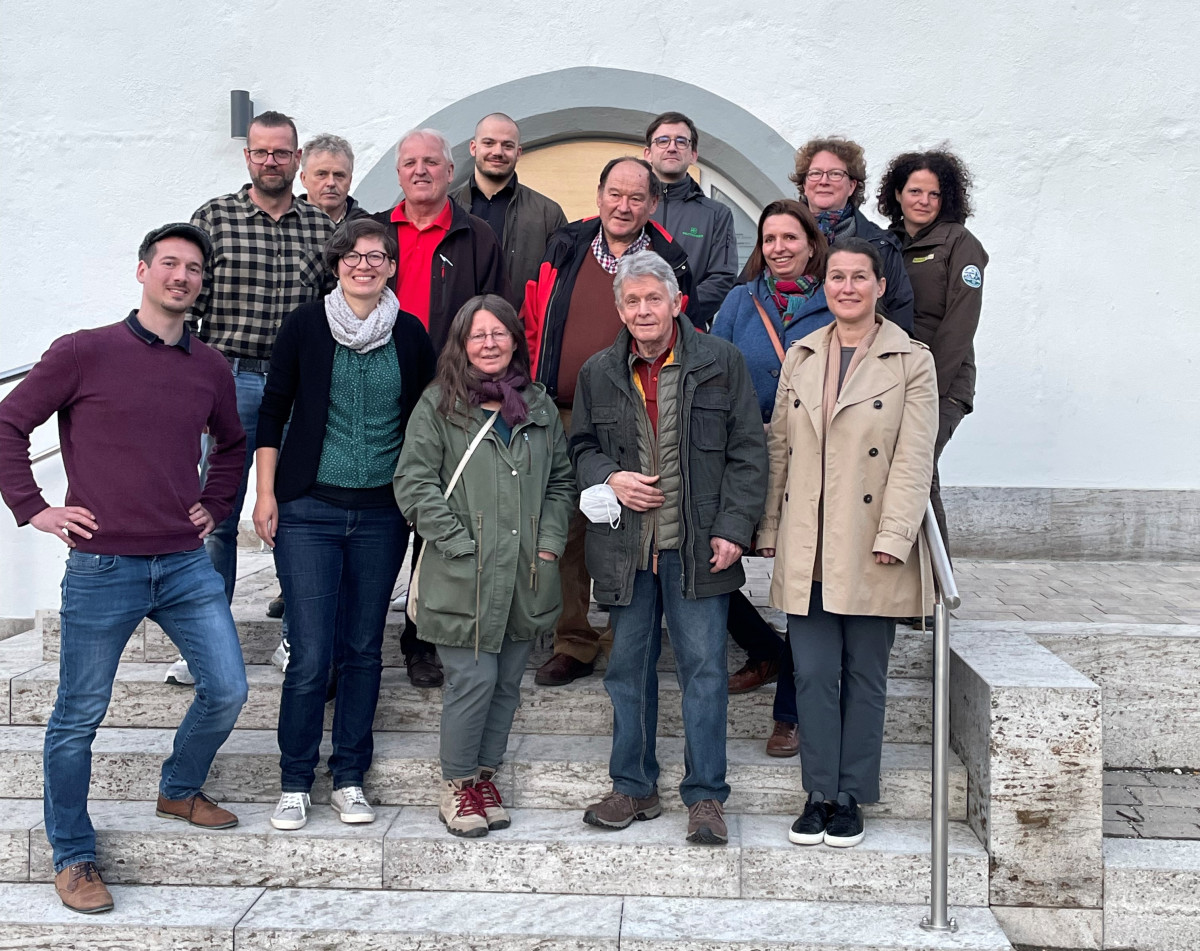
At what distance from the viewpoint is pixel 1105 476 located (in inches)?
260

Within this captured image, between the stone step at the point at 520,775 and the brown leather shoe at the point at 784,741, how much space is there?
40mm

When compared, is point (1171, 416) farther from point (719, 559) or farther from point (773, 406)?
point (719, 559)

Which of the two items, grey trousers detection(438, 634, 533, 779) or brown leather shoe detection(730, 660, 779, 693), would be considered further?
brown leather shoe detection(730, 660, 779, 693)

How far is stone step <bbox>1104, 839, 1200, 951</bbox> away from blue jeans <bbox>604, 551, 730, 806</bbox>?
3.97 ft

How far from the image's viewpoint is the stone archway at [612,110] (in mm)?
6484

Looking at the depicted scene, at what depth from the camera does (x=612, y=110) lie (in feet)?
21.5

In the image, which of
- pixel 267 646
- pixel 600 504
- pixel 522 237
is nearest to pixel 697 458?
pixel 600 504

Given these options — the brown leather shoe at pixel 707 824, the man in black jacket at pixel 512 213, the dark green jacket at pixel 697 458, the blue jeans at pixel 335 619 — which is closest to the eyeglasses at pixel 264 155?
the man in black jacket at pixel 512 213

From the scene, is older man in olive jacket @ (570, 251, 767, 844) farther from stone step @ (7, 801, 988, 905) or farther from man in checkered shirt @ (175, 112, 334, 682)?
man in checkered shirt @ (175, 112, 334, 682)

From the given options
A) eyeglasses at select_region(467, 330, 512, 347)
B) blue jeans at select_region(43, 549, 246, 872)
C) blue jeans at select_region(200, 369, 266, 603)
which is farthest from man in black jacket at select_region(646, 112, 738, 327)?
blue jeans at select_region(43, 549, 246, 872)

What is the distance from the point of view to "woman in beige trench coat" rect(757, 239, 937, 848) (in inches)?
139

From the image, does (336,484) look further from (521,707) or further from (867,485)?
(867,485)

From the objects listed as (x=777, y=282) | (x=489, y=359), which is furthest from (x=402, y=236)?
(x=777, y=282)

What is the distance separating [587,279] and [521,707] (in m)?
1.56
